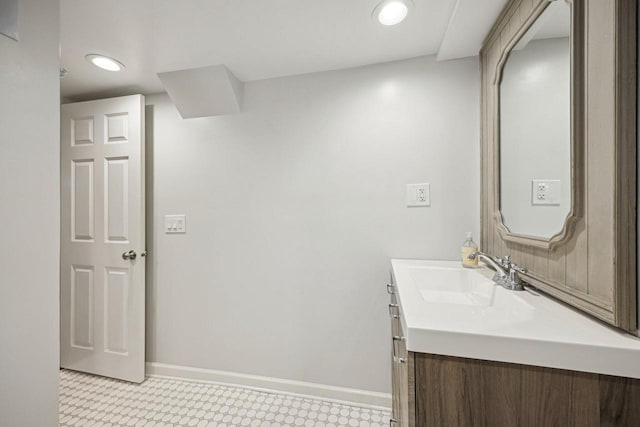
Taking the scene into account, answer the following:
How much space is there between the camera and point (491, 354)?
0.58m

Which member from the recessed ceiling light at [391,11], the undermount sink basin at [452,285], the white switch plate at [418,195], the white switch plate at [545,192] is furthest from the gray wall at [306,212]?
the white switch plate at [545,192]

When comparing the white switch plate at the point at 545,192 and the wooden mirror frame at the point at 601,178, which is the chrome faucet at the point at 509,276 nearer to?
the wooden mirror frame at the point at 601,178

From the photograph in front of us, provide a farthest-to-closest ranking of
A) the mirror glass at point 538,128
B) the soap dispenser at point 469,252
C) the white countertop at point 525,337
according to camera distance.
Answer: the soap dispenser at point 469,252 < the mirror glass at point 538,128 < the white countertop at point 525,337

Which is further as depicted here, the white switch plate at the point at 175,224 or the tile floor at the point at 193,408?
the white switch plate at the point at 175,224

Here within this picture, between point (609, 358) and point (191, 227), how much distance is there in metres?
2.06

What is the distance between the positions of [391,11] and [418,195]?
3.06 feet

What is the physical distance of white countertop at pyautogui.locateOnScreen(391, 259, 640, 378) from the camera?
54cm

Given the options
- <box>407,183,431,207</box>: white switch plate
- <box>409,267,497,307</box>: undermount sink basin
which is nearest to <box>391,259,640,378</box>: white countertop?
<box>409,267,497,307</box>: undermount sink basin

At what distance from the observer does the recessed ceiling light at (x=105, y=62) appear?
1505mm

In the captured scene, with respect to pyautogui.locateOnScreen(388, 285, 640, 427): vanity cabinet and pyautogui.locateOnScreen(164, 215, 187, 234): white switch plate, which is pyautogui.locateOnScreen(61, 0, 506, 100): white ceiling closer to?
pyautogui.locateOnScreen(164, 215, 187, 234): white switch plate

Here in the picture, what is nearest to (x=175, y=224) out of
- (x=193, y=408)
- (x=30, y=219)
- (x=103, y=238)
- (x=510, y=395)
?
(x=103, y=238)

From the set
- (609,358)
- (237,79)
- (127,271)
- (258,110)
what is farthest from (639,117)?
(127,271)

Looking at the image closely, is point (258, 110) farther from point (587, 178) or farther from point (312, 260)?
point (587, 178)

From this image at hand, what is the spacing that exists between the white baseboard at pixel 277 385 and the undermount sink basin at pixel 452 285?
2.73 feet
